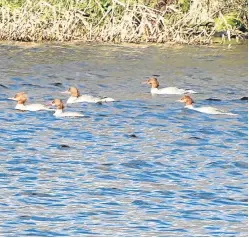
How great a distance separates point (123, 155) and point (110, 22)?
1646cm

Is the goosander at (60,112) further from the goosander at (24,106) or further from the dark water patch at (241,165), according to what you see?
the dark water patch at (241,165)

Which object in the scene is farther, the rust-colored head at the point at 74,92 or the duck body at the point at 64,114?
the rust-colored head at the point at 74,92

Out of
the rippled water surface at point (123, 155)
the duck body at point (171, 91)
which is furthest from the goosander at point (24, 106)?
the duck body at point (171, 91)

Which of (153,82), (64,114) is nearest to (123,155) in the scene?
(64,114)

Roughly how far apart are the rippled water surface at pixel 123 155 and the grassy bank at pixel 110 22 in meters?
3.96

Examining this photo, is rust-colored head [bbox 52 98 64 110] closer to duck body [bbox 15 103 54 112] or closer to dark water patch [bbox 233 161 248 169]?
duck body [bbox 15 103 54 112]

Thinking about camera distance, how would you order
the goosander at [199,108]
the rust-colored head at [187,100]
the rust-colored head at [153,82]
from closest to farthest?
1. the goosander at [199,108]
2. the rust-colored head at [187,100]
3. the rust-colored head at [153,82]

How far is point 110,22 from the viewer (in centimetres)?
3303

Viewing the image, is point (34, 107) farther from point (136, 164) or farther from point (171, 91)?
point (136, 164)

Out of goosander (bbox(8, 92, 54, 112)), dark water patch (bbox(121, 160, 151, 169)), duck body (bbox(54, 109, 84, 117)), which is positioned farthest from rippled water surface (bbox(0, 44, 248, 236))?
duck body (bbox(54, 109, 84, 117))

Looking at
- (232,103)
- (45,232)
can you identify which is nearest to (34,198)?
(45,232)

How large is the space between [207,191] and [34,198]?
2354 mm

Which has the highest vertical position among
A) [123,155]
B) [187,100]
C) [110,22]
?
[110,22]

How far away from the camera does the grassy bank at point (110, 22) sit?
3238 cm
